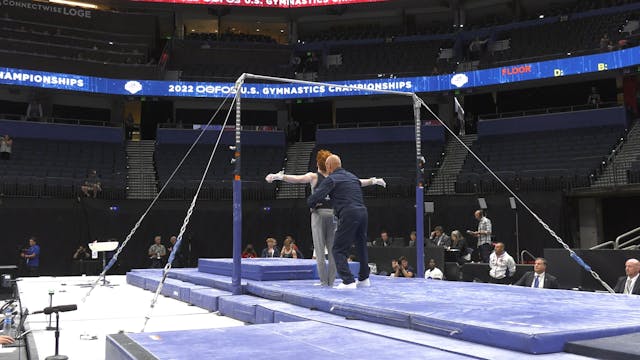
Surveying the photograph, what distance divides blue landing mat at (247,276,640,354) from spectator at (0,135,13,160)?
1981 centimetres

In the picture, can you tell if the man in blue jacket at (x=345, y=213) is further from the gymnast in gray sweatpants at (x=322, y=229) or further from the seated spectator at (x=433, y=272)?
the seated spectator at (x=433, y=272)

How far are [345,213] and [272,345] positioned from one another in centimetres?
325

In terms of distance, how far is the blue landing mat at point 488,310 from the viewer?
4.39 m

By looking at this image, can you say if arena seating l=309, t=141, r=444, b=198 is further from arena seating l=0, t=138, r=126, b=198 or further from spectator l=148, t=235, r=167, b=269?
arena seating l=0, t=138, r=126, b=198

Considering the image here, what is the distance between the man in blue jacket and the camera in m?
7.55

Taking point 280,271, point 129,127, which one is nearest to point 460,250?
point 280,271

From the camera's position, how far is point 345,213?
7578 mm

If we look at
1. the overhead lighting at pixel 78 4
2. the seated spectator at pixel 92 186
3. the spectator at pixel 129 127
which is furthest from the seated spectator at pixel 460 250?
the overhead lighting at pixel 78 4

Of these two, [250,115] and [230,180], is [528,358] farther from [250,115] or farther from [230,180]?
[250,115]

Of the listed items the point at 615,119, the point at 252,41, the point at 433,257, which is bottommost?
the point at 433,257

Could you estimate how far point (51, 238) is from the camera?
21906mm

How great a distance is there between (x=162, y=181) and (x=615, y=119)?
20.5 metres

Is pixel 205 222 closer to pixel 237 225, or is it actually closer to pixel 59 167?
pixel 59 167

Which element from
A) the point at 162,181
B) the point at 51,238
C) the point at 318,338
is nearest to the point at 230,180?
the point at 162,181
